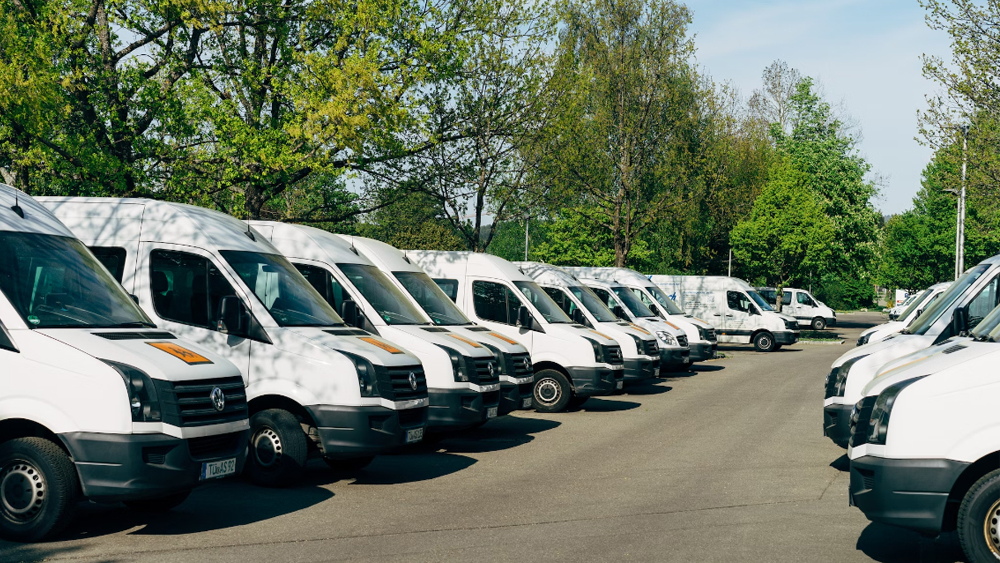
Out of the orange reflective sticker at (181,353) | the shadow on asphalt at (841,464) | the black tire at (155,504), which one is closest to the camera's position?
the orange reflective sticker at (181,353)

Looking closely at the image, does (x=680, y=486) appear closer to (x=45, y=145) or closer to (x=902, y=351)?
(x=902, y=351)

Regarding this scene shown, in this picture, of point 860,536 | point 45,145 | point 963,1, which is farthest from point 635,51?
point 860,536

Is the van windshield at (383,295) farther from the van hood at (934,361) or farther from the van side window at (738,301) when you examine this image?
the van side window at (738,301)

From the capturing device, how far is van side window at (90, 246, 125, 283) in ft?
32.6

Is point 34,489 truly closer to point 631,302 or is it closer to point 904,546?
point 904,546

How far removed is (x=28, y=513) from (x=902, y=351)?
27.9 feet

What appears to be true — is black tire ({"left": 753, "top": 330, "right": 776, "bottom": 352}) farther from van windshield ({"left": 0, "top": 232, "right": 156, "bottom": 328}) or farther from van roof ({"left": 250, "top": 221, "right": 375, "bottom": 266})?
van windshield ({"left": 0, "top": 232, "right": 156, "bottom": 328})

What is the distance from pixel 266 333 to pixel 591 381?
751cm

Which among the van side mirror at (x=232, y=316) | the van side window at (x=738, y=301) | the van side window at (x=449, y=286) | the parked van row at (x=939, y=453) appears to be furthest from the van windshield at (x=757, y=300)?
the parked van row at (x=939, y=453)

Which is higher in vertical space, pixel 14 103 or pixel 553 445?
pixel 14 103

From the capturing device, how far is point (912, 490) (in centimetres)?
621

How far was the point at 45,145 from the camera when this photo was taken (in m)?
17.0

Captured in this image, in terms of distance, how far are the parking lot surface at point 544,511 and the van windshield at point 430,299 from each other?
1.64 meters

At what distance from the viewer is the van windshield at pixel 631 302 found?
2380cm
